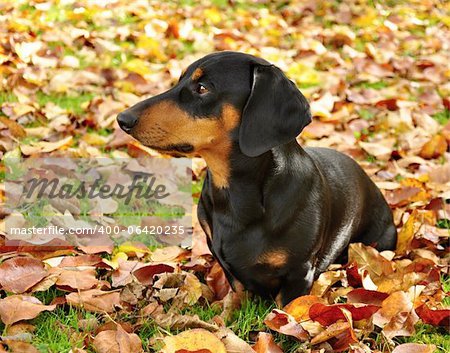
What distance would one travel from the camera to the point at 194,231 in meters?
3.64

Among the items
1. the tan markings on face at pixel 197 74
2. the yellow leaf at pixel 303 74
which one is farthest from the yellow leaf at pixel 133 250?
the yellow leaf at pixel 303 74

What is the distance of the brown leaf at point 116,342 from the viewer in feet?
8.16

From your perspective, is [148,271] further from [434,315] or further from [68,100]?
[68,100]

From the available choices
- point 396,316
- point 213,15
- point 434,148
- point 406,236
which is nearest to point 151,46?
point 213,15

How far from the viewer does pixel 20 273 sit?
2.91 m

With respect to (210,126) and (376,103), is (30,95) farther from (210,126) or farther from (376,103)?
(210,126)

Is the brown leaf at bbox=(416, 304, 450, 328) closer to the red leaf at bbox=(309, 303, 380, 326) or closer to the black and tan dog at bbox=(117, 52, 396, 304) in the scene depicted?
the red leaf at bbox=(309, 303, 380, 326)

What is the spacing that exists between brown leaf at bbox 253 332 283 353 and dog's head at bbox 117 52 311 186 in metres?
0.65

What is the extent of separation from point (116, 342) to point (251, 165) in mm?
831

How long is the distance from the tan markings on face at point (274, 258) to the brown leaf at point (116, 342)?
588 millimetres

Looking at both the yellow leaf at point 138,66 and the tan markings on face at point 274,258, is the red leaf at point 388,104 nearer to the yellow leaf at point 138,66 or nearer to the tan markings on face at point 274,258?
the yellow leaf at point 138,66

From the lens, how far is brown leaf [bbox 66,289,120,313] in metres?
2.81

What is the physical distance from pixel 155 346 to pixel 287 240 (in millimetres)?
643

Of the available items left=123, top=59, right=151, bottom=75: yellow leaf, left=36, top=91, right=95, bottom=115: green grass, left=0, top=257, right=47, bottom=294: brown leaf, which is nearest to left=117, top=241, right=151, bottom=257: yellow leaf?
left=0, top=257, right=47, bottom=294: brown leaf
